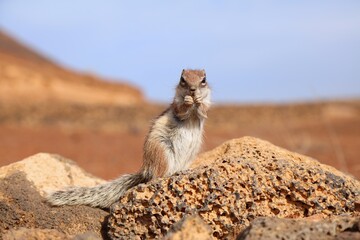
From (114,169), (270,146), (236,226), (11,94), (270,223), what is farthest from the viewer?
(11,94)

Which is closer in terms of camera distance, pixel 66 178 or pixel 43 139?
pixel 66 178

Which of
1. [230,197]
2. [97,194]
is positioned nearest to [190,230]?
[230,197]

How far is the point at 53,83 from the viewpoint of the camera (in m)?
41.2

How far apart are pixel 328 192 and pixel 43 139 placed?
54.6 feet

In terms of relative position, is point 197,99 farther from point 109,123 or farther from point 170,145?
point 109,123

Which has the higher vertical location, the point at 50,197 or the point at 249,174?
the point at 249,174

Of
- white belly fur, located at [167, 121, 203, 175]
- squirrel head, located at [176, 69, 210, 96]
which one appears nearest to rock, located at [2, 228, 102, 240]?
white belly fur, located at [167, 121, 203, 175]

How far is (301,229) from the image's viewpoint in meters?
4.50

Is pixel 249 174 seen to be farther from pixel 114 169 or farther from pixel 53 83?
pixel 53 83

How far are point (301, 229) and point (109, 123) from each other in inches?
987

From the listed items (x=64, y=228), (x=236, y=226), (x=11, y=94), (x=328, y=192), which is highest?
(x=328, y=192)

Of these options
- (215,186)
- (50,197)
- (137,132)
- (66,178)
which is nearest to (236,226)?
(215,186)

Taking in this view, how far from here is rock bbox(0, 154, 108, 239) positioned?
5.94 m

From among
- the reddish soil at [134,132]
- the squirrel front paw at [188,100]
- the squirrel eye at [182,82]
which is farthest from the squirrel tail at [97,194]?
the reddish soil at [134,132]
